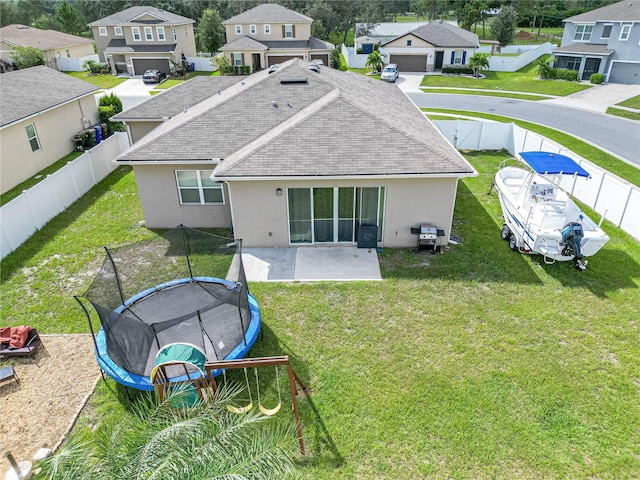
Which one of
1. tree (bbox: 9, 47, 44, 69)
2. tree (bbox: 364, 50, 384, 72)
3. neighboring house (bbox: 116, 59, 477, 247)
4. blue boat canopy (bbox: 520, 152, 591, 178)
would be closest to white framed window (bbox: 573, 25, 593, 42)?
tree (bbox: 364, 50, 384, 72)

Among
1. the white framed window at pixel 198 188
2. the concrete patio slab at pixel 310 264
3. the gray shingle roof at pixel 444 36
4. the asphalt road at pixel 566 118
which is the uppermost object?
the gray shingle roof at pixel 444 36

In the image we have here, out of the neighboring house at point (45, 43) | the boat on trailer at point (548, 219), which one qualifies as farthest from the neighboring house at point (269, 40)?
the boat on trailer at point (548, 219)

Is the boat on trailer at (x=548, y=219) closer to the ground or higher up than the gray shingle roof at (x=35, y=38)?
closer to the ground

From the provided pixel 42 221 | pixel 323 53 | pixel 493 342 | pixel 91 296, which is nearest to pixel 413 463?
pixel 493 342

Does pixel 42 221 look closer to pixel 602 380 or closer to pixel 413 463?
pixel 413 463

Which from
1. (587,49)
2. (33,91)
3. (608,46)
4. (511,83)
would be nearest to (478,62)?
(511,83)

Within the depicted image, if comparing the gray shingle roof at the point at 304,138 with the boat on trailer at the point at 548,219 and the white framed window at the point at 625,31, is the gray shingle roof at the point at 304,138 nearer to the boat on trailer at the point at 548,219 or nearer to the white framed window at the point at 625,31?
the boat on trailer at the point at 548,219
